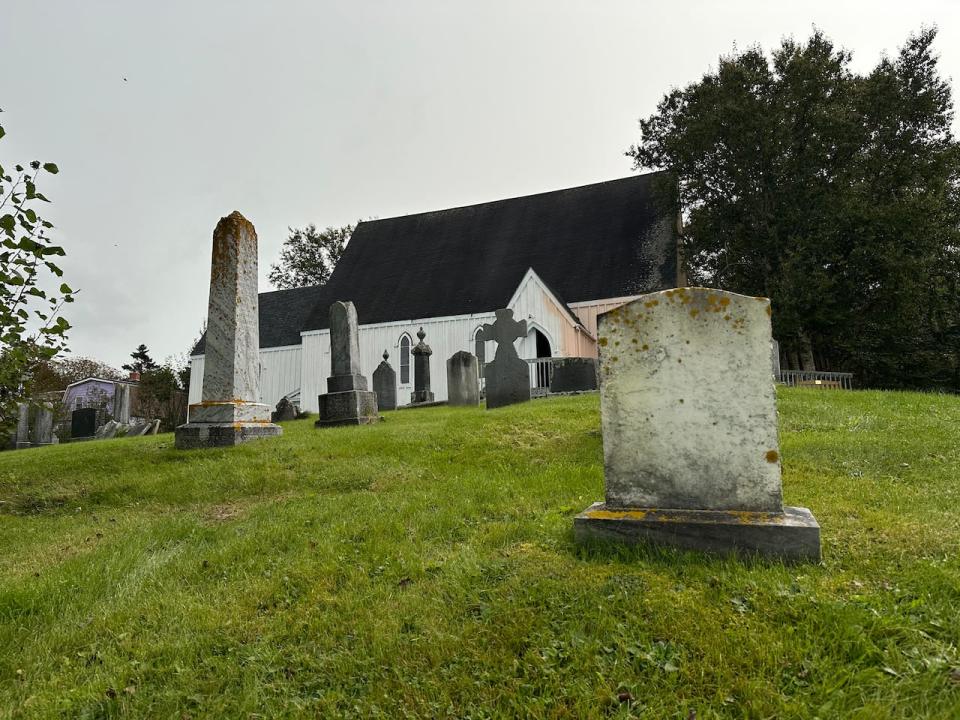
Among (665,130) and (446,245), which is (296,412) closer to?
(446,245)

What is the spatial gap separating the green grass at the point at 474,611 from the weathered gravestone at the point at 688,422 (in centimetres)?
28

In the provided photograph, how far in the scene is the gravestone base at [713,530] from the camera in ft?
11.7

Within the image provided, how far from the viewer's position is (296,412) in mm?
16828

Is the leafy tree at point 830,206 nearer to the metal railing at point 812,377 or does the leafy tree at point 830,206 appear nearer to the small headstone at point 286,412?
the metal railing at point 812,377

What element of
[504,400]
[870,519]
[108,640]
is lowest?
[108,640]

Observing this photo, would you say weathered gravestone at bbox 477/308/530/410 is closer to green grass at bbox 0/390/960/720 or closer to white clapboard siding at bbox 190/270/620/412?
green grass at bbox 0/390/960/720

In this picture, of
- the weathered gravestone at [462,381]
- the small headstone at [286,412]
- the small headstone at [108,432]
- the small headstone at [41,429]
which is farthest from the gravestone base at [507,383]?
the small headstone at [41,429]

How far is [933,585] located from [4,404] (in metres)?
9.18

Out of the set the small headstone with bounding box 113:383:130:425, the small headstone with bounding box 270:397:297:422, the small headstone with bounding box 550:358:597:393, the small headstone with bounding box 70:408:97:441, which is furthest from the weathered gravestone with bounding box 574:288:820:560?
the small headstone with bounding box 113:383:130:425

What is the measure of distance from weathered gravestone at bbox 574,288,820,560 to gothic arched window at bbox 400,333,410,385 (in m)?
21.6

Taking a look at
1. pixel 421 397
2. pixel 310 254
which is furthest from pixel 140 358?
pixel 421 397

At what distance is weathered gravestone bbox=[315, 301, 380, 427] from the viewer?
11.9 m

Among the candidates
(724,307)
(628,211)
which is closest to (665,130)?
(628,211)

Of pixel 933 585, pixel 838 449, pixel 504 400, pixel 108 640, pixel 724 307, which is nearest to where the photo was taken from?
pixel 933 585
